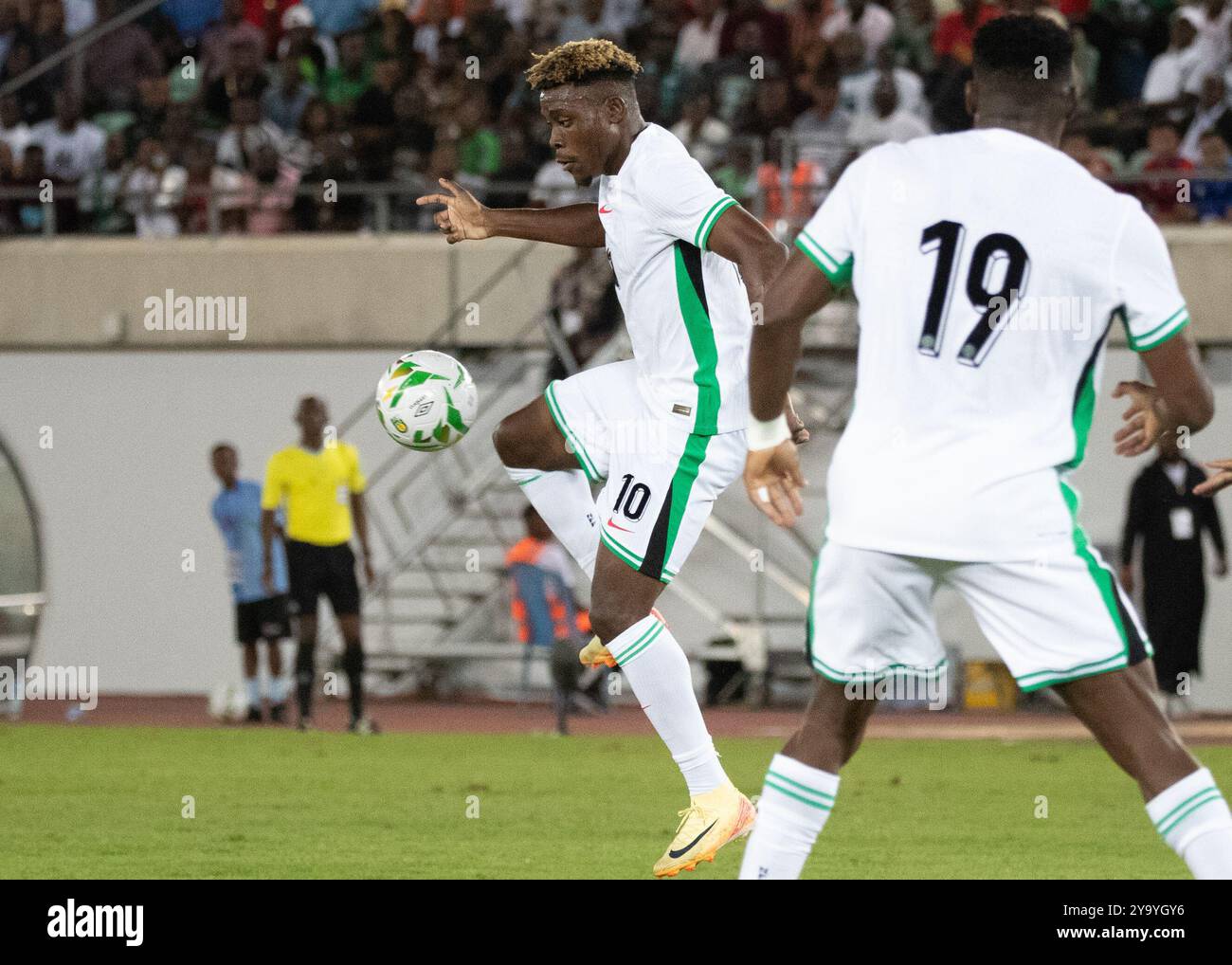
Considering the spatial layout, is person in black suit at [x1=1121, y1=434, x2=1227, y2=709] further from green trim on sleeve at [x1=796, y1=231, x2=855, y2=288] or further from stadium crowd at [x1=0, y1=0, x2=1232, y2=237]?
green trim on sleeve at [x1=796, y1=231, x2=855, y2=288]

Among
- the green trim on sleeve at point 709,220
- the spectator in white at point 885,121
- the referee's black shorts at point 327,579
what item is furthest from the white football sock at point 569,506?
the spectator in white at point 885,121

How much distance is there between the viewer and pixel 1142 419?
15.0ft

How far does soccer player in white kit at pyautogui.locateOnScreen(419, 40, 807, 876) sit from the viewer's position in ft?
21.2

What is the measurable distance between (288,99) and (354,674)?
23.7ft

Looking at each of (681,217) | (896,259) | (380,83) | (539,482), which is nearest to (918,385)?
(896,259)

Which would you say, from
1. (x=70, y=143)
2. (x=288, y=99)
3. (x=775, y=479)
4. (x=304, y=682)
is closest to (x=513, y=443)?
(x=775, y=479)

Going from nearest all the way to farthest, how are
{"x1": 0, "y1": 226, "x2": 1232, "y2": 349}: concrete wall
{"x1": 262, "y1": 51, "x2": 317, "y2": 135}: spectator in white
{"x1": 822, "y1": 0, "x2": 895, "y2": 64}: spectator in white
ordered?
{"x1": 0, "y1": 226, "x2": 1232, "y2": 349}: concrete wall < {"x1": 822, "y1": 0, "x2": 895, "y2": 64}: spectator in white < {"x1": 262, "y1": 51, "x2": 317, "y2": 135}: spectator in white

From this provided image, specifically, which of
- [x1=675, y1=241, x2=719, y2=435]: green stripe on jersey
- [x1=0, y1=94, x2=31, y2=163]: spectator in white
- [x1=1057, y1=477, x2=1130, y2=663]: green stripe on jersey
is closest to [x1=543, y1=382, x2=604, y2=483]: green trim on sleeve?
[x1=675, y1=241, x2=719, y2=435]: green stripe on jersey

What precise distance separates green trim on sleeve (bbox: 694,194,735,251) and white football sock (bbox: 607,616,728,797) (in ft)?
4.16

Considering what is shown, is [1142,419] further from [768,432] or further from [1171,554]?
[1171,554]

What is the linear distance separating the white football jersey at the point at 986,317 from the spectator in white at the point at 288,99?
15267 millimetres

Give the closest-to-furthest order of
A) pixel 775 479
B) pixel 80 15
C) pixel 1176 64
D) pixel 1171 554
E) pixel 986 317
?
pixel 986 317
pixel 775 479
pixel 1171 554
pixel 1176 64
pixel 80 15

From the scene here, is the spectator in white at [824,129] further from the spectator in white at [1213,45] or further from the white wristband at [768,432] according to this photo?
the white wristband at [768,432]

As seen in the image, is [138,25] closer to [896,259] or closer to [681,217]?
[681,217]
